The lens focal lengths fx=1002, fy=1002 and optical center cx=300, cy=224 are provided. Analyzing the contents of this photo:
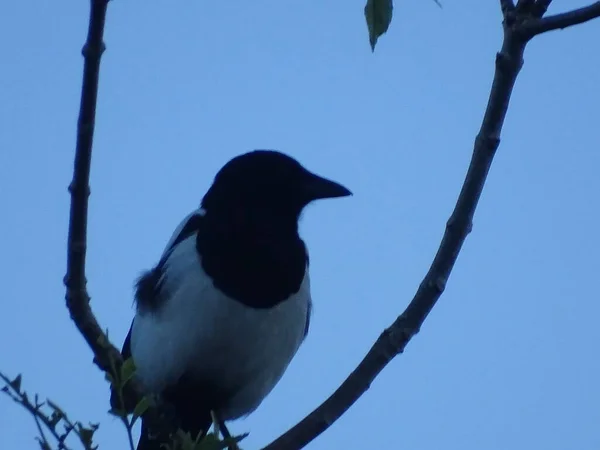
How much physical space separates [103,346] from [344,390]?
53 cm

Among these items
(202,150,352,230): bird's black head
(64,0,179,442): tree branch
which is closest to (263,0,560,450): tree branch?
(64,0,179,442): tree branch

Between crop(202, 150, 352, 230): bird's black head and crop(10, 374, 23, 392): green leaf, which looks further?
crop(202, 150, 352, 230): bird's black head

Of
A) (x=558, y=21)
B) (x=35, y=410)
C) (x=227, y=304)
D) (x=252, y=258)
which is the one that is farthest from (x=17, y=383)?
(x=252, y=258)

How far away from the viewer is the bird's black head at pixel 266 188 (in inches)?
134

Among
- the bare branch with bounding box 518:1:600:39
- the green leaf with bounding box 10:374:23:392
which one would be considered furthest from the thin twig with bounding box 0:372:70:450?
the bare branch with bounding box 518:1:600:39

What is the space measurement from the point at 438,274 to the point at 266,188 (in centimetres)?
145

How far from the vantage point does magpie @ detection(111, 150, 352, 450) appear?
10.2 ft

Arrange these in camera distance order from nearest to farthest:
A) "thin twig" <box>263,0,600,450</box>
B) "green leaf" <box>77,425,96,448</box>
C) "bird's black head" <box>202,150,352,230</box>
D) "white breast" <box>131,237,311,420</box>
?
"green leaf" <box>77,425,96,448</box> < "thin twig" <box>263,0,600,450</box> < "white breast" <box>131,237,311,420</box> < "bird's black head" <box>202,150,352,230</box>

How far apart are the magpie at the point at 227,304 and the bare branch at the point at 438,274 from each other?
0.95 meters

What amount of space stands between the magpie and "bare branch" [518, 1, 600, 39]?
148cm

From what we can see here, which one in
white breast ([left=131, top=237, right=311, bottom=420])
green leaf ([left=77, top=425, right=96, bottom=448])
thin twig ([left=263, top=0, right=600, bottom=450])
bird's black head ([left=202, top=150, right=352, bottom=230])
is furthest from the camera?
bird's black head ([left=202, top=150, right=352, bottom=230])

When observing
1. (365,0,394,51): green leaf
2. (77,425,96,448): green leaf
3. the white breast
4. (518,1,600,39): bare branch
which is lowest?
(77,425,96,448): green leaf

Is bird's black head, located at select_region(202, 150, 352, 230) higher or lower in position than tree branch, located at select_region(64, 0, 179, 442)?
higher

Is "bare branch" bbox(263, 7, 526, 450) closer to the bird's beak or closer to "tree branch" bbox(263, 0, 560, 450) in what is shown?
"tree branch" bbox(263, 0, 560, 450)
